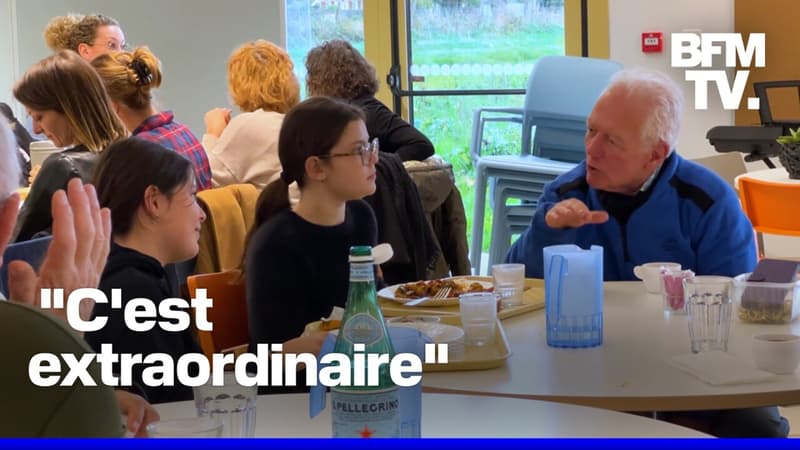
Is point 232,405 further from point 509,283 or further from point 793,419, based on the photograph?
point 793,419

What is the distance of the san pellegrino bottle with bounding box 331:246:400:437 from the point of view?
126 cm

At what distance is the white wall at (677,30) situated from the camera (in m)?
6.83

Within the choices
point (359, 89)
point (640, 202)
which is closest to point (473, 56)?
point (359, 89)

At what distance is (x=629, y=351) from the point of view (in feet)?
6.39

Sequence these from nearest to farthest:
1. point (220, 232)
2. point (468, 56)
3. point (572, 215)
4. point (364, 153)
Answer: point (572, 215)
point (364, 153)
point (220, 232)
point (468, 56)

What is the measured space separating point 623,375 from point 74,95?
258 cm

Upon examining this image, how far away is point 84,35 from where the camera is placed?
554cm

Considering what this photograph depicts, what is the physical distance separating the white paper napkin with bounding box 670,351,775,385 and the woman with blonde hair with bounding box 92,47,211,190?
266cm

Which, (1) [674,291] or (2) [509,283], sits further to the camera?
(2) [509,283]

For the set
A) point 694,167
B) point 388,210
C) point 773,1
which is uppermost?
point 773,1

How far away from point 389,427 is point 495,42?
6.35 meters

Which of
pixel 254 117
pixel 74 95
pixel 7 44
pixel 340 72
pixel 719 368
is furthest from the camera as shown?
pixel 7 44
